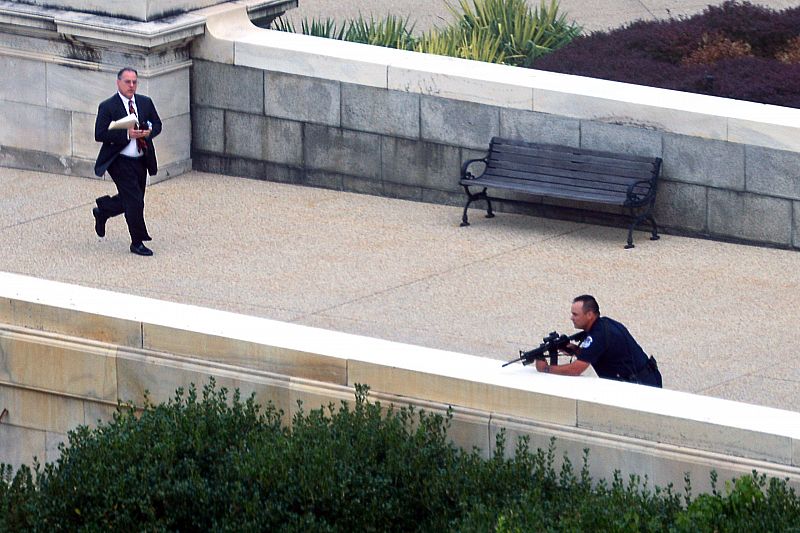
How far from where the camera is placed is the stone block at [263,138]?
46.7 ft

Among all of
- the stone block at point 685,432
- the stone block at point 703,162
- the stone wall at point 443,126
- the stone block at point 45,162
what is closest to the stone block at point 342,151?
the stone wall at point 443,126

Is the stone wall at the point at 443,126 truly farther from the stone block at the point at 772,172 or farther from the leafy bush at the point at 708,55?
the leafy bush at the point at 708,55

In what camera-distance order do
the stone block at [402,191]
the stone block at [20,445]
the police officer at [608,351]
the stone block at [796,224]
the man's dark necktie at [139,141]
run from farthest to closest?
the stone block at [402,191] < the man's dark necktie at [139,141] < the stone block at [796,224] < the stone block at [20,445] < the police officer at [608,351]

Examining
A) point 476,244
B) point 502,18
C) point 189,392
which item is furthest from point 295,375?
point 502,18

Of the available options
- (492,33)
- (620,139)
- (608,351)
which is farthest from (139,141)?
(608,351)

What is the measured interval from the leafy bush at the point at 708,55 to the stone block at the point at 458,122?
1.38 m

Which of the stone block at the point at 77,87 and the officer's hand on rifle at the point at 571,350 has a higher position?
the stone block at the point at 77,87

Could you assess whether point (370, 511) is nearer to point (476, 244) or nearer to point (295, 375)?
point (295, 375)

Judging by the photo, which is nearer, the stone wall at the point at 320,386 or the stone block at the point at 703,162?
the stone wall at the point at 320,386

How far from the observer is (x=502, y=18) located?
51.5 feet

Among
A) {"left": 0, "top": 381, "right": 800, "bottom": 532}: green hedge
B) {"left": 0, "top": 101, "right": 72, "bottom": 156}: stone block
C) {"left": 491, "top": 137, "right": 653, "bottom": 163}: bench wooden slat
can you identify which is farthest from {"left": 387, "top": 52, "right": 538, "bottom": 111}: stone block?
{"left": 0, "top": 381, "right": 800, "bottom": 532}: green hedge

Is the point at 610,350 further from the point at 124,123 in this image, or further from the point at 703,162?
the point at 124,123

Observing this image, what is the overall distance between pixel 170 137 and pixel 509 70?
2.89 m

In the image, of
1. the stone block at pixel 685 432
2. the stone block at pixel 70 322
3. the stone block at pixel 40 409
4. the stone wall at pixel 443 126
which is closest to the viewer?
the stone block at pixel 685 432
